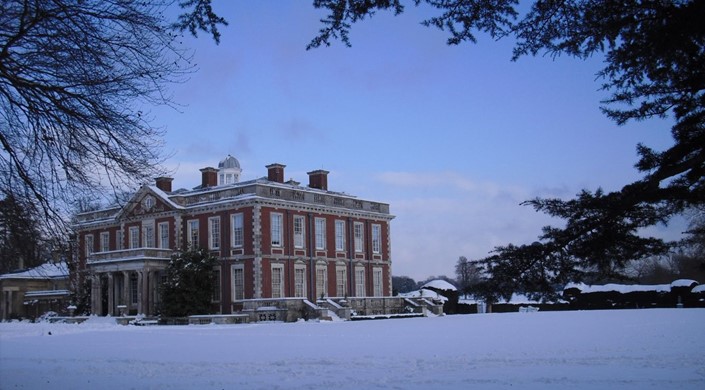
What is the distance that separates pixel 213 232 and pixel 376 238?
11.3 meters

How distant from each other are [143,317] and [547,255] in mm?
36312

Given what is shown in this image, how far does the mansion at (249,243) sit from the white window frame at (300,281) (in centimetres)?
6

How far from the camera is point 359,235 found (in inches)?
1812

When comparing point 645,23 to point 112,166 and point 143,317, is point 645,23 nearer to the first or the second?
point 112,166

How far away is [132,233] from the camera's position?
45.1m

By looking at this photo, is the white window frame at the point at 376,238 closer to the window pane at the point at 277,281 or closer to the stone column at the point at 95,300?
the window pane at the point at 277,281

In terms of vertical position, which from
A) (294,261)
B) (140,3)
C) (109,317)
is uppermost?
(140,3)

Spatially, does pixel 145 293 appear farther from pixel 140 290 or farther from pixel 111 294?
pixel 111 294

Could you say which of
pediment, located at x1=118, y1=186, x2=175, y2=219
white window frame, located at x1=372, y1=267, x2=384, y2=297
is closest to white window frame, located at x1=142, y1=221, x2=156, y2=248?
pediment, located at x1=118, y1=186, x2=175, y2=219

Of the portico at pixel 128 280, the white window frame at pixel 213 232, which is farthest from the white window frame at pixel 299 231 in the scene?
the portico at pixel 128 280

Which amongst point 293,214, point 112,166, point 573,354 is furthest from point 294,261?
point 112,166

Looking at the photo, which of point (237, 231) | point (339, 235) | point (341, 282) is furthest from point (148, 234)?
point (341, 282)

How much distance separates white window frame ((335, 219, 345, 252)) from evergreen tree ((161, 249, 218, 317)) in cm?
806

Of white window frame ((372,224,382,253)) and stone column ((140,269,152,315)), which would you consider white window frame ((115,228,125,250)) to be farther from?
white window frame ((372,224,382,253))
